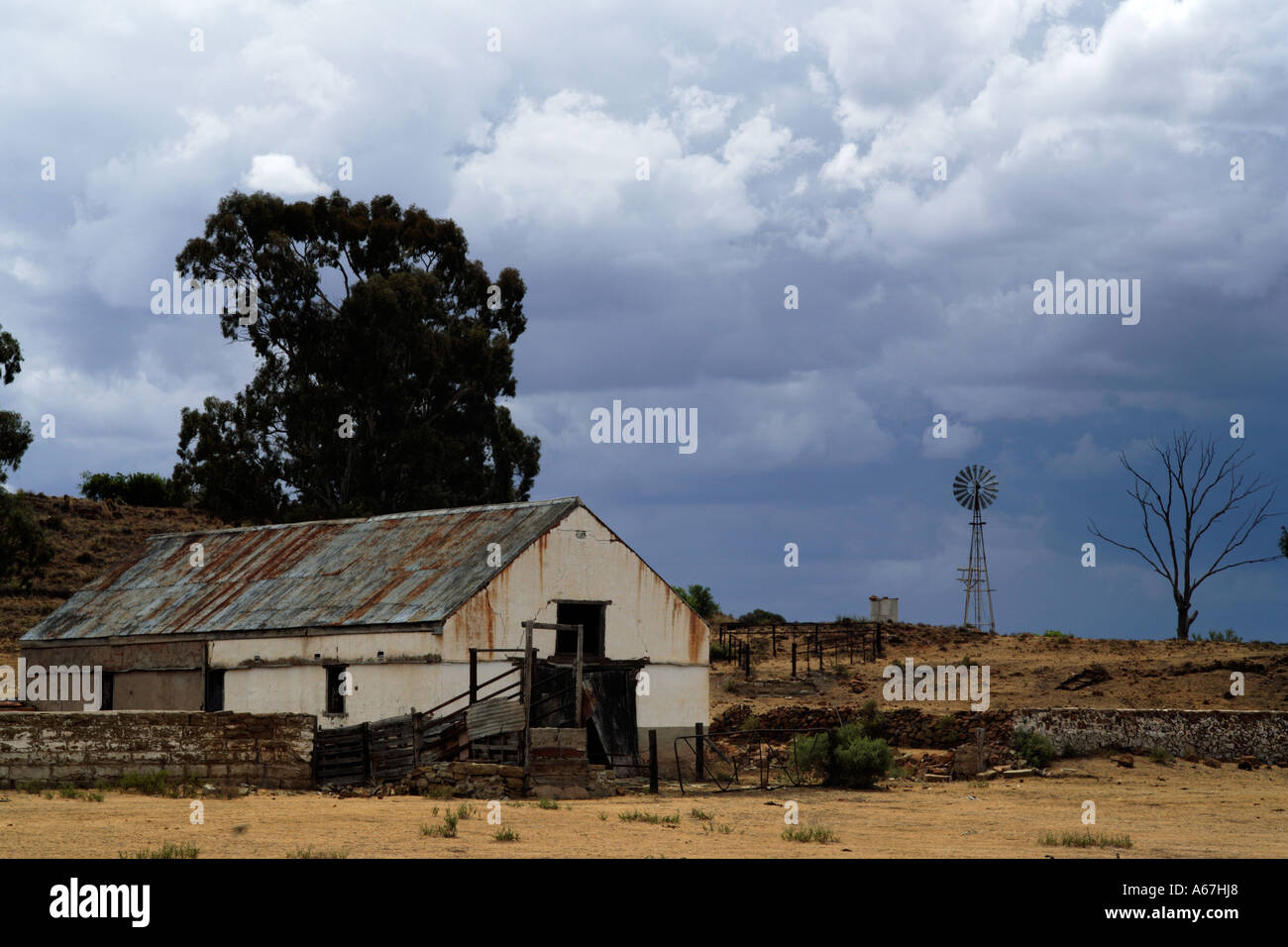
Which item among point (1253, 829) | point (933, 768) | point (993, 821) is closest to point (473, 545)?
point (933, 768)

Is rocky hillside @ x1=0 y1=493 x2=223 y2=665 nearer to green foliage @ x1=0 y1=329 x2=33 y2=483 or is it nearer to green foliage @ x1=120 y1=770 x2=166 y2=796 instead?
green foliage @ x1=0 y1=329 x2=33 y2=483

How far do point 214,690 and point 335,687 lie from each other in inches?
163

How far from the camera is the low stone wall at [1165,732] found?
26.9 metres

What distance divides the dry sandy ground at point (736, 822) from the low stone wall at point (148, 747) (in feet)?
2.27

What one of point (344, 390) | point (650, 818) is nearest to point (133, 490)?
point (344, 390)

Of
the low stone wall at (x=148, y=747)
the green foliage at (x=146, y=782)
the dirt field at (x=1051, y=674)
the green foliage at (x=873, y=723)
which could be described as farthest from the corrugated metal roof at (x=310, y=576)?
the dirt field at (x=1051, y=674)

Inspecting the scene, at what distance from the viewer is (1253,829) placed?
18609 mm

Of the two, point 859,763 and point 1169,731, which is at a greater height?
point 1169,731

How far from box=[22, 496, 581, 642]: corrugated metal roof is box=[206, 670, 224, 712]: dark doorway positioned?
3.35 ft

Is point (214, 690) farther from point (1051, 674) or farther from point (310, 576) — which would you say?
point (1051, 674)

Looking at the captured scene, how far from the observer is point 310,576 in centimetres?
3153

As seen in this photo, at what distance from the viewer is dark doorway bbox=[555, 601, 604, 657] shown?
28797mm
